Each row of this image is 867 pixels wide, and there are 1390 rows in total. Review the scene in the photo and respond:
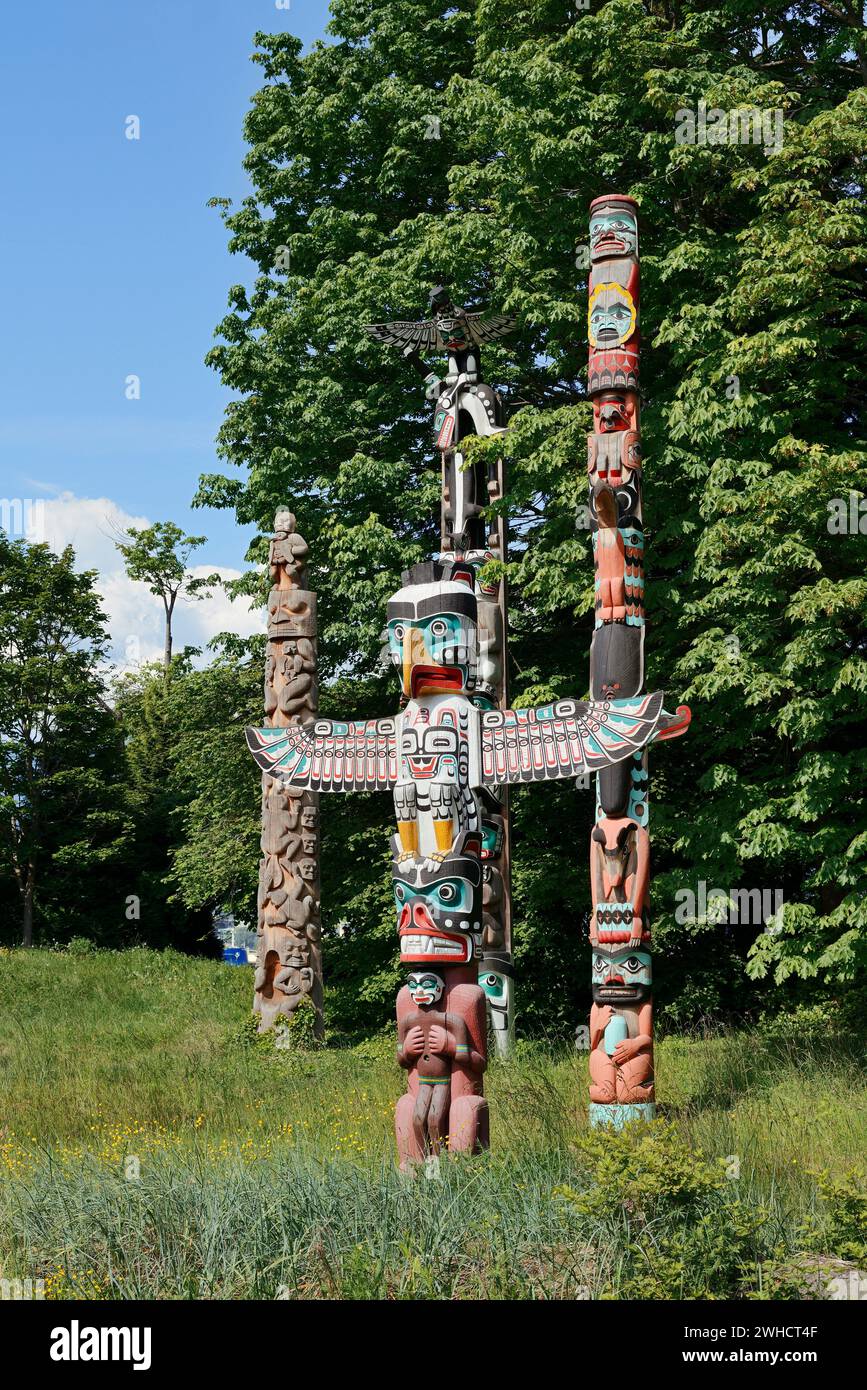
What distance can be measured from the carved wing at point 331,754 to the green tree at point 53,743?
68.4ft

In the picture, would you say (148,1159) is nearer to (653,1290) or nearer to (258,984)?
(653,1290)

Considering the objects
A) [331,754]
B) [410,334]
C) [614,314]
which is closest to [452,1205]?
[331,754]

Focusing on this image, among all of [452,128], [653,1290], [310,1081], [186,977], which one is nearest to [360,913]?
[186,977]

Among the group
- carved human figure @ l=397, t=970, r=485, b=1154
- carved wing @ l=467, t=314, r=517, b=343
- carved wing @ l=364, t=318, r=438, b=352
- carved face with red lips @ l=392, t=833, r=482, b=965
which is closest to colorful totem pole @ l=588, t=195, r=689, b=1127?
carved human figure @ l=397, t=970, r=485, b=1154

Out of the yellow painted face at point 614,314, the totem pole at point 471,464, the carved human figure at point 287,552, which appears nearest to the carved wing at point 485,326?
the totem pole at point 471,464

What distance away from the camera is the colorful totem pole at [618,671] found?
33.3 ft

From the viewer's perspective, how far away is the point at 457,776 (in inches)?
365

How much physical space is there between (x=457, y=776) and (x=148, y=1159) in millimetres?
3251

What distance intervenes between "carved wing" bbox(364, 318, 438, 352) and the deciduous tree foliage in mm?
1587

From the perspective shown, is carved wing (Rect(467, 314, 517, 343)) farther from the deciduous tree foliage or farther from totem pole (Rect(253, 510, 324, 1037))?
totem pole (Rect(253, 510, 324, 1037))

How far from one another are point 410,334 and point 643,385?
3.51 m

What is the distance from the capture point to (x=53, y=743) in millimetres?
30625

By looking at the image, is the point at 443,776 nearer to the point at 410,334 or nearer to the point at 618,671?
the point at 618,671

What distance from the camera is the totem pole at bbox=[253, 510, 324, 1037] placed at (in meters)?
16.1
